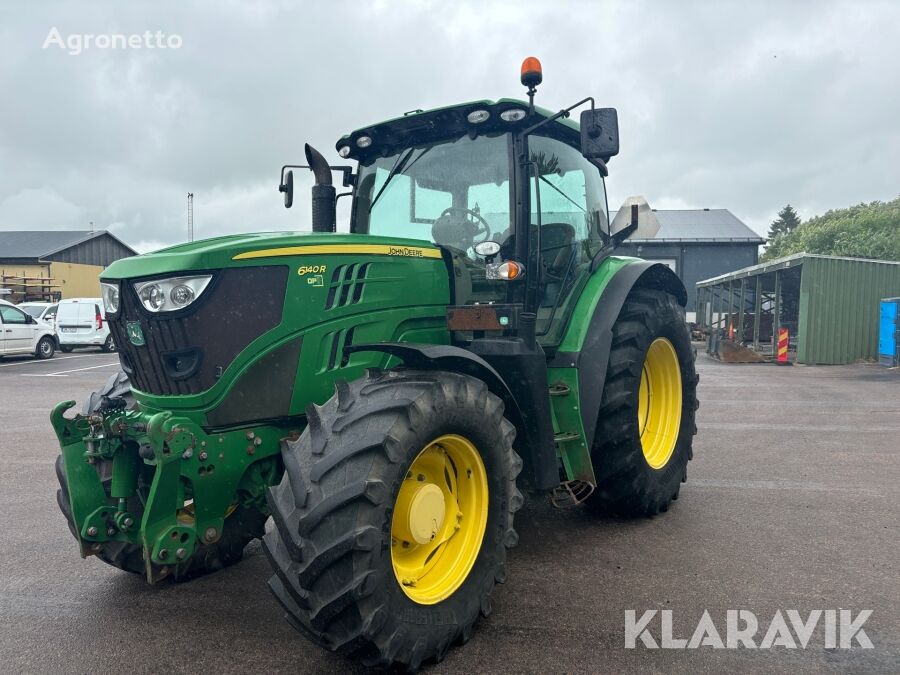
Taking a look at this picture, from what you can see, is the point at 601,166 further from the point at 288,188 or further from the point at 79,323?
the point at 79,323

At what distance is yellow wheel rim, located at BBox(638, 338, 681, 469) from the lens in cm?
463

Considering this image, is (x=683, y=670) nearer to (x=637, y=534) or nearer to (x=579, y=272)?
(x=637, y=534)

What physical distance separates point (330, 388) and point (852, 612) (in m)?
2.53

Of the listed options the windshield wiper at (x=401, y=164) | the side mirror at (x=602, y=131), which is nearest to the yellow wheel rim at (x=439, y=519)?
the side mirror at (x=602, y=131)

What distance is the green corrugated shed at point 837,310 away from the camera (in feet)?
53.8

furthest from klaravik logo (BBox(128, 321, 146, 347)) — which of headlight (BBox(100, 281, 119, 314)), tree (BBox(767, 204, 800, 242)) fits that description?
tree (BBox(767, 204, 800, 242))

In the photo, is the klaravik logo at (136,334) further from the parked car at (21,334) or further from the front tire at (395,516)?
the parked car at (21,334)

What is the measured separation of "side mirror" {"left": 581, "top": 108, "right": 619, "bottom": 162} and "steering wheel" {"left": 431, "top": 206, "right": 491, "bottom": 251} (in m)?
0.71

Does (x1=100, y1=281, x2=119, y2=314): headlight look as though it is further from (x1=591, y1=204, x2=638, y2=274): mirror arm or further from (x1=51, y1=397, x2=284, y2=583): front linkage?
(x1=591, y1=204, x2=638, y2=274): mirror arm

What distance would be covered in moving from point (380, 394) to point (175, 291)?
37.0 inches

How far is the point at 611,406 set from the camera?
3.90 metres

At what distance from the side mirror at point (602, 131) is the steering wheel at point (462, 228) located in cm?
71

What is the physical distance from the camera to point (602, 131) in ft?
10.8

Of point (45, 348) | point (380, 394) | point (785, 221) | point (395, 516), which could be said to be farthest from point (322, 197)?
point (785, 221)
